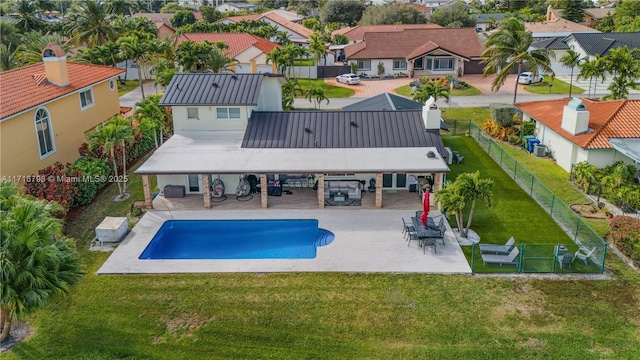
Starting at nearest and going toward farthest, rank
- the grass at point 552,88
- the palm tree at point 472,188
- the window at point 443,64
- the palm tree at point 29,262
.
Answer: the palm tree at point 29,262 < the palm tree at point 472,188 < the grass at point 552,88 < the window at point 443,64

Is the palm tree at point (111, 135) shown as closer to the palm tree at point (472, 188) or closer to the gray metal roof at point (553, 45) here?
the palm tree at point (472, 188)

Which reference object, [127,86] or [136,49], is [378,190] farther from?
A: [127,86]

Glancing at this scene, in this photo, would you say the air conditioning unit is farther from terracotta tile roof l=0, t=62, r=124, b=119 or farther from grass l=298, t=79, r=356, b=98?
terracotta tile roof l=0, t=62, r=124, b=119

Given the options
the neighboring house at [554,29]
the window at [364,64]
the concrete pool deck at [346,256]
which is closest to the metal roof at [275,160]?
the concrete pool deck at [346,256]

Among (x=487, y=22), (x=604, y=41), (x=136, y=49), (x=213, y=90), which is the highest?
(x=136, y=49)

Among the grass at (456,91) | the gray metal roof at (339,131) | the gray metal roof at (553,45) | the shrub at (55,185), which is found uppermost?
the gray metal roof at (553,45)

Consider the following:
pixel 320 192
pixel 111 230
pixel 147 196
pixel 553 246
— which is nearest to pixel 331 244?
pixel 320 192
